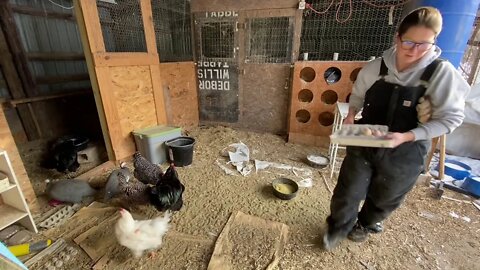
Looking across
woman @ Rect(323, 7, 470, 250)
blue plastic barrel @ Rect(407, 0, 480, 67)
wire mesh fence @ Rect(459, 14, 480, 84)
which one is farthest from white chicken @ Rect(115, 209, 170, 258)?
wire mesh fence @ Rect(459, 14, 480, 84)

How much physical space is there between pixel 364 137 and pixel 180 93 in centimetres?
320

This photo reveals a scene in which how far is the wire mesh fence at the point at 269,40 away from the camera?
338 centimetres

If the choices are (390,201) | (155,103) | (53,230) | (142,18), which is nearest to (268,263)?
(390,201)

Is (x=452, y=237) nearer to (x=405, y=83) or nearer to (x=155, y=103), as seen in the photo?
(x=405, y=83)

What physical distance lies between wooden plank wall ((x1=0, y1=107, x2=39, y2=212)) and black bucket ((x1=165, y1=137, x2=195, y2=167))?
130 centimetres

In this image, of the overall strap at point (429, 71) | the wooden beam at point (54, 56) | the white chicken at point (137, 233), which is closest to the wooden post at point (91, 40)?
the white chicken at point (137, 233)

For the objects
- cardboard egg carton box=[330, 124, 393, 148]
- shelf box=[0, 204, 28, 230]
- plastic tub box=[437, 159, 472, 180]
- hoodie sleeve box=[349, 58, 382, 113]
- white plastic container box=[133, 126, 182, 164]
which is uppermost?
hoodie sleeve box=[349, 58, 382, 113]

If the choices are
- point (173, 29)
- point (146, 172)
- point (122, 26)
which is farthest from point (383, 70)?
point (173, 29)

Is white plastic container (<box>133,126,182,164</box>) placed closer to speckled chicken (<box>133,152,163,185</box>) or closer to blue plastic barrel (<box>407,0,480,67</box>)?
speckled chicken (<box>133,152,163,185</box>)

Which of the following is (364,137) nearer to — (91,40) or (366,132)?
(366,132)

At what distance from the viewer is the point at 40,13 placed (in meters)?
3.57

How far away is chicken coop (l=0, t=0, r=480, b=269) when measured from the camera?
2672 millimetres

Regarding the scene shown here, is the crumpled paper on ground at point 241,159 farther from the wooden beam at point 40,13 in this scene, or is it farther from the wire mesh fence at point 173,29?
the wooden beam at point 40,13

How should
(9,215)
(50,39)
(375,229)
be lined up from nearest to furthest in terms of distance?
(9,215)
(375,229)
(50,39)
